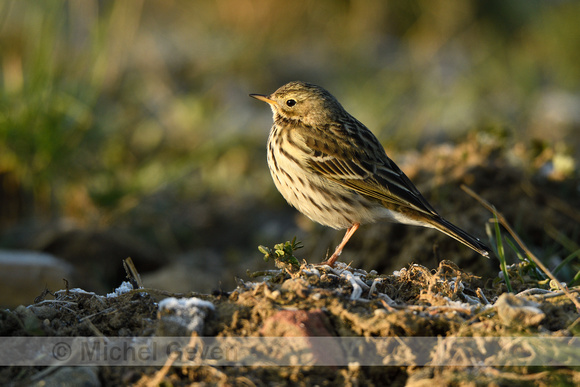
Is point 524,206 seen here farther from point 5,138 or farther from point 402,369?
point 5,138

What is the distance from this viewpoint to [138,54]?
1197 centimetres

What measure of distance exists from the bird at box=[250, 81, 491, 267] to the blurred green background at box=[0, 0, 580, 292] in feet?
7.64

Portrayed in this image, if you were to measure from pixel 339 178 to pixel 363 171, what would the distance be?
190mm

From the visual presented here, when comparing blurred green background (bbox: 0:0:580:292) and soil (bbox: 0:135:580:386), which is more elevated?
blurred green background (bbox: 0:0:580:292)

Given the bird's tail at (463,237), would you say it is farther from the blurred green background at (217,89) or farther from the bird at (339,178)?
the blurred green background at (217,89)

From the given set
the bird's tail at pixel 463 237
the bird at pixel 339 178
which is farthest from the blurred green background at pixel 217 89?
the bird's tail at pixel 463 237

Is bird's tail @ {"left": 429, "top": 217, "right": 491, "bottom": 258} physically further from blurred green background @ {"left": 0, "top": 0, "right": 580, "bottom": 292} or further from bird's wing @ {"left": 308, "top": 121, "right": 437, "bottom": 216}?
blurred green background @ {"left": 0, "top": 0, "right": 580, "bottom": 292}

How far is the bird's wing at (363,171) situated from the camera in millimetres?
4691

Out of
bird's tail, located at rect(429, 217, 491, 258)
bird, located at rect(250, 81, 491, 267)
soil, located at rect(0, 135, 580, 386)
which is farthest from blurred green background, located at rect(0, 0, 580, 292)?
soil, located at rect(0, 135, 580, 386)

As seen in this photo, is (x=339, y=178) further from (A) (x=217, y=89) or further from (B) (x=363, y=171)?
(A) (x=217, y=89)

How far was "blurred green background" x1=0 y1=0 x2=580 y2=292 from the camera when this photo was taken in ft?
23.2

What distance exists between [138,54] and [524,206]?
8197mm

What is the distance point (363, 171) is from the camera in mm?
4824

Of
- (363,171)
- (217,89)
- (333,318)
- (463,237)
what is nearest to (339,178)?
(363,171)
